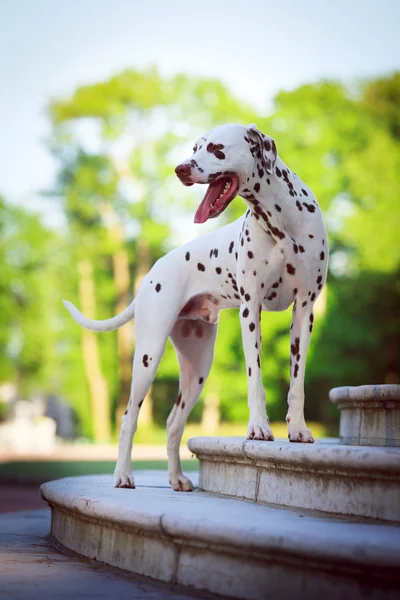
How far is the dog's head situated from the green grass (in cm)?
698

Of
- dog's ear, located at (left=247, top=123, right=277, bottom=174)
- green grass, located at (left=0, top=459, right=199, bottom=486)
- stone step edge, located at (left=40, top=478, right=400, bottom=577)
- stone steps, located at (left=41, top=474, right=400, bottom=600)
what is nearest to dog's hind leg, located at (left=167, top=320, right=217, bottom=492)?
stone steps, located at (left=41, top=474, right=400, bottom=600)

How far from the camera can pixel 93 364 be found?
25.7 m

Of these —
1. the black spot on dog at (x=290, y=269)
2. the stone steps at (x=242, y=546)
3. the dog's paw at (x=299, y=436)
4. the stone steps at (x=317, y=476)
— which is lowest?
the stone steps at (x=242, y=546)

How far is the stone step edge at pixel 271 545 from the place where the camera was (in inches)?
121

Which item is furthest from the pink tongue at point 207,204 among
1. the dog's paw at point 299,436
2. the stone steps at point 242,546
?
the stone steps at point 242,546

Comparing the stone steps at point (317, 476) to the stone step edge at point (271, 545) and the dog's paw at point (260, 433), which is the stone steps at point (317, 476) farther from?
the stone step edge at point (271, 545)

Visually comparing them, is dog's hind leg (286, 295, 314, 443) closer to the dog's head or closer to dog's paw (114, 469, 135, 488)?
the dog's head

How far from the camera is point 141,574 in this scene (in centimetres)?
390

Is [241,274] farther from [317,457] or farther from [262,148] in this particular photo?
[317,457]

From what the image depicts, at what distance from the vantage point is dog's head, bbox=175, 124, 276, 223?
4770 mm

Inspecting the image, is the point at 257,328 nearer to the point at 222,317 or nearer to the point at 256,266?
the point at 256,266

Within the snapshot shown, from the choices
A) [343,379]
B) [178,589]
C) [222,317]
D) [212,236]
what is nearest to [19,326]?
[222,317]

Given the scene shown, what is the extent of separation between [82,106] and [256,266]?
22.0m

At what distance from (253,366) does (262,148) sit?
133 centimetres
